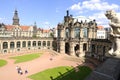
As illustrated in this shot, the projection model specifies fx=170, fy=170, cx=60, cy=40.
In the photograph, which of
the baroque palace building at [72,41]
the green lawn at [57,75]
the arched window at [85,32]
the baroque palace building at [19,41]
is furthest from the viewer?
the baroque palace building at [19,41]

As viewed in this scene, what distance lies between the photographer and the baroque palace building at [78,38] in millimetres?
70750

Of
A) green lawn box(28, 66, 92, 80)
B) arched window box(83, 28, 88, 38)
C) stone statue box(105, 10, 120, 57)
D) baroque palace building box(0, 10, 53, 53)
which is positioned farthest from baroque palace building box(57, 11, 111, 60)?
stone statue box(105, 10, 120, 57)

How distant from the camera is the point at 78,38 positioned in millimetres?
71812

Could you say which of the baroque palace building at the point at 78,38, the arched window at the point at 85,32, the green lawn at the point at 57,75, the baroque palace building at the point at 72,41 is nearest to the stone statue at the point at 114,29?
the green lawn at the point at 57,75

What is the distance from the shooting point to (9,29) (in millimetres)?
109625

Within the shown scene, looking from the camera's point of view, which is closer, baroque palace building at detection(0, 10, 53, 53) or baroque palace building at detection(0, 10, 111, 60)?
baroque palace building at detection(0, 10, 111, 60)

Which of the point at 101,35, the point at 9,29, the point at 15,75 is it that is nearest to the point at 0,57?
the point at 15,75

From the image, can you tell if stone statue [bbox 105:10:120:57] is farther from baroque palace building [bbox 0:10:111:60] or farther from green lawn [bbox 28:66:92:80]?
baroque palace building [bbox 0:10:111:60]

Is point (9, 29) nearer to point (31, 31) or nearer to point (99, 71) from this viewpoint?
point (31, 31)

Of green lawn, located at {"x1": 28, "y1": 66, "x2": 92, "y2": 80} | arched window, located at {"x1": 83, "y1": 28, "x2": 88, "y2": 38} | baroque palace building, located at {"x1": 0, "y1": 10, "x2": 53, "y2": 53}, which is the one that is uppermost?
arched window, located at {"x1": 83, "y1": 28, "x2": 88, "y2": 38}

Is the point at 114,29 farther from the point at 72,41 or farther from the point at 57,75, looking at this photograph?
the point at 72,41

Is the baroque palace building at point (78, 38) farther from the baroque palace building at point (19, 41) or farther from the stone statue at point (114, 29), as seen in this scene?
the stone statue at point (114, 29)

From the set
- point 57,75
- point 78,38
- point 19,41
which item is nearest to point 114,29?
point 57,75

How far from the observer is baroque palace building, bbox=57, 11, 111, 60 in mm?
70750
